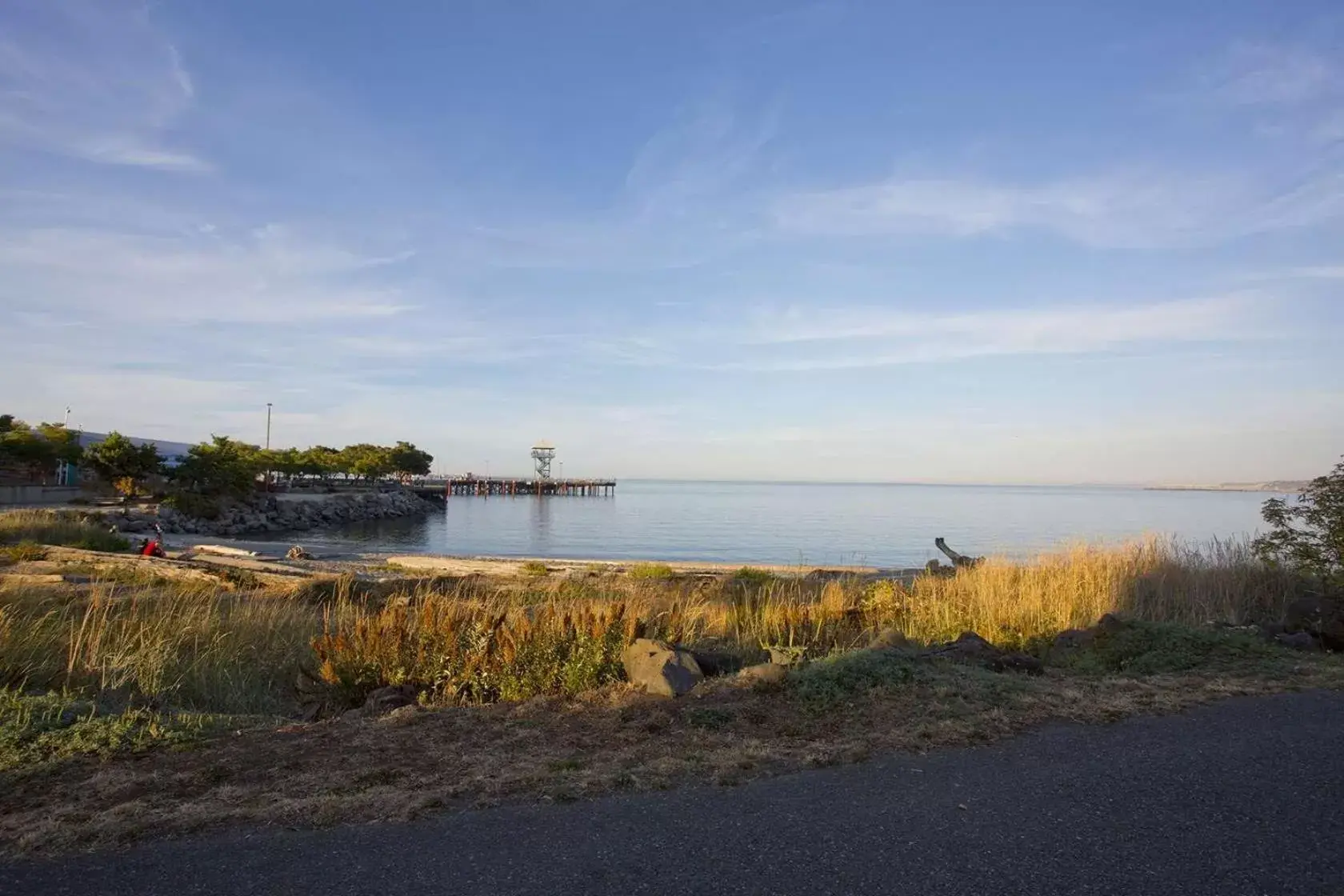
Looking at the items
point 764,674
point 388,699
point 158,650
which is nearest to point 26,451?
point 158,650

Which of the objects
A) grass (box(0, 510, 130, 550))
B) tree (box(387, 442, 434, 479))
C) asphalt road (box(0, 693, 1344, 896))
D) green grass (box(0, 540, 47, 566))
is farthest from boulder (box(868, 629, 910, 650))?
tree (box(387, 442, 434, 479))

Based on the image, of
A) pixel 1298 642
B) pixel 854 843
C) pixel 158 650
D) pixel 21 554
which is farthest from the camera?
pixel 21 554

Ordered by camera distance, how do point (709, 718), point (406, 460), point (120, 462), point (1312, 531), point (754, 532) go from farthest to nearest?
point (406, 460)
point (754, 532)
point (120, 462)
point (1312, 531)
point (709, 718)

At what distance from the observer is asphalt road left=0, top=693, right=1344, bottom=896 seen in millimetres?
3518

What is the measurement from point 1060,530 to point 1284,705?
164 feet

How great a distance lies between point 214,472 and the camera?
51.7 m

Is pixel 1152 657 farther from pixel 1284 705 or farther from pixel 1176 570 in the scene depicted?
pixel 1176 570

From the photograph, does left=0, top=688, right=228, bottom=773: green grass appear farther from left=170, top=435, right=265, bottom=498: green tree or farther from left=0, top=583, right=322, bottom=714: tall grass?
left=170, top=435, right=265, bottom=498: green tree

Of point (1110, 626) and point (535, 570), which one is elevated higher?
point (1110, 626)

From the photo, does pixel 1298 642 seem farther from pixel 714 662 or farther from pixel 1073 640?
pixel 714 662

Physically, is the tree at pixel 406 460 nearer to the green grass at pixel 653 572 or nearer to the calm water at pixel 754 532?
the calm water at pixel 754 532

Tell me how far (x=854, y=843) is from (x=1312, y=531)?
11841 mm

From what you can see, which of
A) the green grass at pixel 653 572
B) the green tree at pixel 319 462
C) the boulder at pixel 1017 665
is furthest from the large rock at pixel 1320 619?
the green tree at pixel 319 462

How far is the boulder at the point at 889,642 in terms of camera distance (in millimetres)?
7621
